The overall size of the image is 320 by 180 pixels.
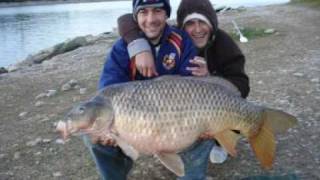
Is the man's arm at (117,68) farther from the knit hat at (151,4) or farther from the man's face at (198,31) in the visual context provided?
the man's face at (198,31)

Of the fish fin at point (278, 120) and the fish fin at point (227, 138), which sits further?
the fish fin at point (278, 120)

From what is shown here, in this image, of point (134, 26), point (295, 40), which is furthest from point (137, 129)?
point (295, 40)

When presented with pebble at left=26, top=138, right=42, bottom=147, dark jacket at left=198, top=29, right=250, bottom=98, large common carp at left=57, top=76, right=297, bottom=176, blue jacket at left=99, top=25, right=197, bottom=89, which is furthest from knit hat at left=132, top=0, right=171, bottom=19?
pebble at left=26, top=138, right=42, bottom=147

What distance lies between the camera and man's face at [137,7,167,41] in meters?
3.88

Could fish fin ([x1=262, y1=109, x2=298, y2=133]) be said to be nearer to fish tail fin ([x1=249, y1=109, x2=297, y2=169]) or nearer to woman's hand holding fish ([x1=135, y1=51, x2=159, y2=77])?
fish tail fin ([x1=249, y1=109, x2=297, y2=169])

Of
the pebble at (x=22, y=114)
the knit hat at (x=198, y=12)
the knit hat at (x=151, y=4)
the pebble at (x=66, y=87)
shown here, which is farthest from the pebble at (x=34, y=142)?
the pebble at (x=66, y=87)

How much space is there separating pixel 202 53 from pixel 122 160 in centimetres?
112

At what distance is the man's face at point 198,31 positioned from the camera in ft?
14.5

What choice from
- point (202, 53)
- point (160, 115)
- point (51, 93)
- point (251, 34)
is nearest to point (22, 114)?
point (51, 93)

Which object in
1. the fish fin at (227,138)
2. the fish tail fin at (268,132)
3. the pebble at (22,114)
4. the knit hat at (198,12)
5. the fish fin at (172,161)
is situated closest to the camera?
the fish fin at (172,161)

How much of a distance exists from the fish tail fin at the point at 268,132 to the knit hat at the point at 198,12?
1.03 meters

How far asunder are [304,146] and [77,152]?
2196 mm

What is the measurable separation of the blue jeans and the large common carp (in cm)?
50

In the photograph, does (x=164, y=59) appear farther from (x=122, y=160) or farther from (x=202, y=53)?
(x=122, y=160)
